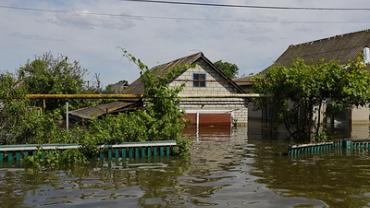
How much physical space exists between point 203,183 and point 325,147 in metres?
8.94

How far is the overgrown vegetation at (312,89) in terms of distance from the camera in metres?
21.8

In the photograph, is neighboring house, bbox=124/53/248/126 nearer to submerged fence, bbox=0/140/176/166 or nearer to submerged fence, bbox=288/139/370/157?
submerged fence, bbox=288/139/370/157

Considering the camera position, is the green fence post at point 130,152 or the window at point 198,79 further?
the window at point 198,79

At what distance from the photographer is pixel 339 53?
41.6 m

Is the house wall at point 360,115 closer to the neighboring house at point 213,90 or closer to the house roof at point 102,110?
the neighboring house at point 213,90

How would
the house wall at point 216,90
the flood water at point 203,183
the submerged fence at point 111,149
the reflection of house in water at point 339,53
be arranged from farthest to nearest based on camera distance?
the reflection of house in water at point 339,53
the house wall at point 216,90
the submerged fence at point 111,149
the flood water at point 203,183

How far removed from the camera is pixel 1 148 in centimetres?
1564

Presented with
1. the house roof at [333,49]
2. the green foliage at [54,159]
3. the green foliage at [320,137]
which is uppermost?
the house roof at [333,49]

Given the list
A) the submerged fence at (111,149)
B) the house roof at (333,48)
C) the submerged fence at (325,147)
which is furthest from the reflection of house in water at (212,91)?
the submerged fence at (111,149)

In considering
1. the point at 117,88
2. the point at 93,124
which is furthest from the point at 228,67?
the point at 93,124

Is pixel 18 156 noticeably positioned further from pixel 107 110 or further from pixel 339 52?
pixel 339 52

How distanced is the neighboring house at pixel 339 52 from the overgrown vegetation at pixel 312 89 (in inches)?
519

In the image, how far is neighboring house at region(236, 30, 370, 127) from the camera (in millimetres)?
36469

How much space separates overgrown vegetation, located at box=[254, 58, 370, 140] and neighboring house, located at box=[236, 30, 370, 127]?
43.3ft
